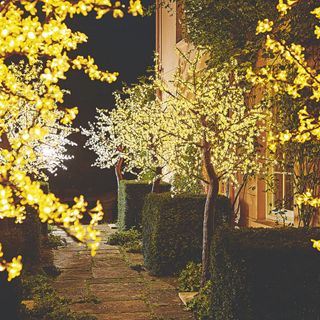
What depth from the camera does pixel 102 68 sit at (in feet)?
75.2

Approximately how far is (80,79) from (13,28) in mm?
20525

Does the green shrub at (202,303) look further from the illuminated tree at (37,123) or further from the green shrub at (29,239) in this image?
the illuminated tree at (37,123)

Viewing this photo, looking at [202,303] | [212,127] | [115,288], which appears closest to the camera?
[202,303]

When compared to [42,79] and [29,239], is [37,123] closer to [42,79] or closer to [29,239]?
[29,239]

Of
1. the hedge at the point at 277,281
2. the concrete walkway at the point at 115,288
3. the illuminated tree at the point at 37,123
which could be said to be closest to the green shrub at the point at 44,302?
the concrete walkway at the point at 115,288

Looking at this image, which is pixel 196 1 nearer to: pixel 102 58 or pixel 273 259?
pixel 273 259

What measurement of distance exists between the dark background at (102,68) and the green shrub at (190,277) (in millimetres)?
12520

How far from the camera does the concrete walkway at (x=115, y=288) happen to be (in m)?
7.60

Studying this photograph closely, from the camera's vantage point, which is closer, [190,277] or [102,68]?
[190,277]

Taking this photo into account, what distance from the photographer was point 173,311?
7633 mm

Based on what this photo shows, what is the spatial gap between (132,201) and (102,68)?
962cm

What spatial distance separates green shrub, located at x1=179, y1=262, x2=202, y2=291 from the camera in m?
8.65

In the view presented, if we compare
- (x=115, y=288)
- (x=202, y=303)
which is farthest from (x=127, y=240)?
(x=202, y=303)

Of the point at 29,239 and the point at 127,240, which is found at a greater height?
the point at 29,239
